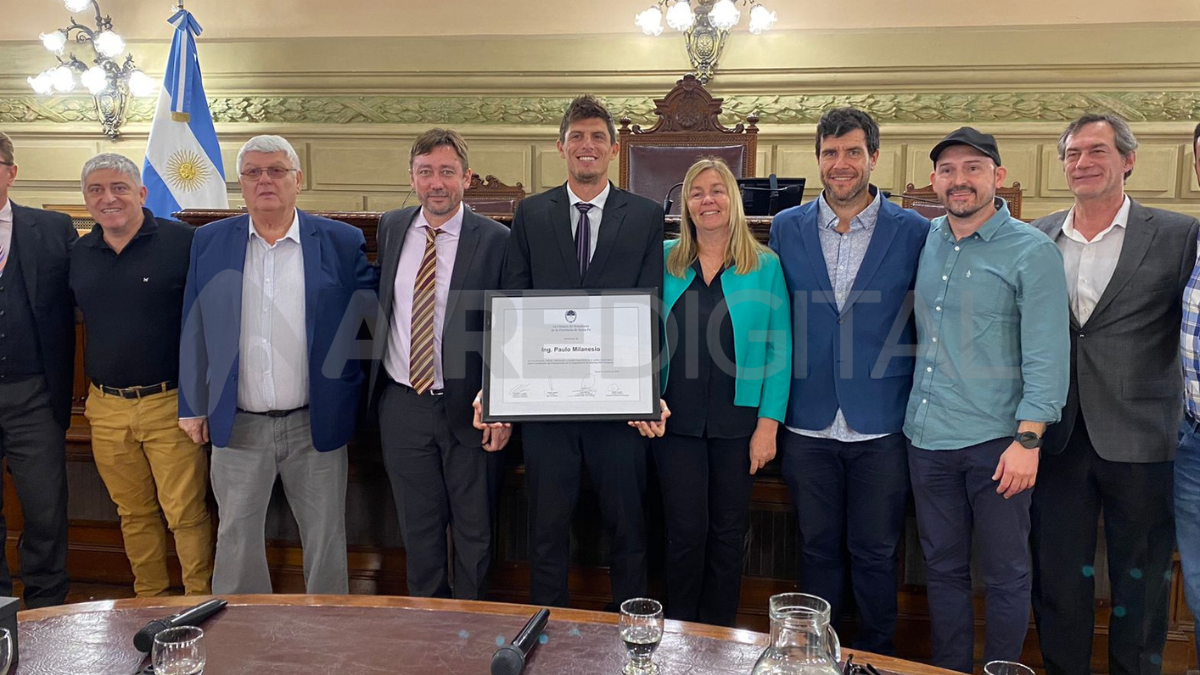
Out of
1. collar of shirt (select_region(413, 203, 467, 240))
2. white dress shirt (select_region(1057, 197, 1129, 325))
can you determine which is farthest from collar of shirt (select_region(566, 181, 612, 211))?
white dress shirt (select_region(1057, 197, 1129, 325))

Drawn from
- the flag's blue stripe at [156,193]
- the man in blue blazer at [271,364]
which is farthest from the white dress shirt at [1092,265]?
the flag's blue stripe at [156,193]

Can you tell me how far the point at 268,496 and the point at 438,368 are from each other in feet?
2.23

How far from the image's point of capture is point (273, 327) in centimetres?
246

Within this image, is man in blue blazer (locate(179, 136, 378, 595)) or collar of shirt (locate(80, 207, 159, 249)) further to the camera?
collar of shirt (locate(80, 207, 159, 249))

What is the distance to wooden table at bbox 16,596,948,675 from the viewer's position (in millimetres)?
1265

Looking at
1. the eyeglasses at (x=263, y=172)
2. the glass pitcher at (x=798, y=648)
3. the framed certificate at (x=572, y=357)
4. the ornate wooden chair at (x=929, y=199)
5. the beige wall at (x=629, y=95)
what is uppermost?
the beige wall at (x=629, y=95)

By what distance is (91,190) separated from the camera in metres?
2.56

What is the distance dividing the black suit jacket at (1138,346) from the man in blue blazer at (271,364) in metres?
1.97

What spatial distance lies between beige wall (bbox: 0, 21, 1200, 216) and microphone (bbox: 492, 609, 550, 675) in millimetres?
4763

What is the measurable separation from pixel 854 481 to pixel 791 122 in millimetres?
3852

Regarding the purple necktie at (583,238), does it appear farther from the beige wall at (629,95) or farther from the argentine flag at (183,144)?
the argentine flag at (183,144)

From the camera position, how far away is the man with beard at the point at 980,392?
2.05m

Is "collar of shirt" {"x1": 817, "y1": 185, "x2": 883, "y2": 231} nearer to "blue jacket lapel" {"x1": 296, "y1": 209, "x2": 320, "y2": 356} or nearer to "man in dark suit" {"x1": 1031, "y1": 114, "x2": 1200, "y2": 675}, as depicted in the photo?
A: "man in dark suit" {"x1": 1031, "y1": 114, "x2": 1200, "y2": 675}

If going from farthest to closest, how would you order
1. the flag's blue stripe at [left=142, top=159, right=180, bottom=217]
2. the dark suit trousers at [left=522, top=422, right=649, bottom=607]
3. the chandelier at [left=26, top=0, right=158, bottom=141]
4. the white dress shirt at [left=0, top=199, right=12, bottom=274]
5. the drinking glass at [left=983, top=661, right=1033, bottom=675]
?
1. the chandelier at [left=26, top=0, right=158, bottom=141]
2. the flag's blue stripe at [left=142, top=159, right=180, bottom=217]
3. the white dress shirt at [left=0, top=199, right=12, bottom=274]
4. the dark suit trousers at [left=522, top=422, right=649, bottom=607]
5. the drinking glass at [left=983, top=661, right=1033, bottom=675]
